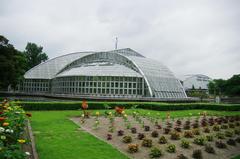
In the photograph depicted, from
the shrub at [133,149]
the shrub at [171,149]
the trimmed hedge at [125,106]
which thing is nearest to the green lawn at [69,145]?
the shrub at [133,149]

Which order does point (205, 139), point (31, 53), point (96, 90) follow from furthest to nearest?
point (31, 53)
point (96, 90)
point (205, 139)

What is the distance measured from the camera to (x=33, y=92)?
7112 cm

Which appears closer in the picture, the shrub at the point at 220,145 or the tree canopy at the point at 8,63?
the shrub at the point at 220,145

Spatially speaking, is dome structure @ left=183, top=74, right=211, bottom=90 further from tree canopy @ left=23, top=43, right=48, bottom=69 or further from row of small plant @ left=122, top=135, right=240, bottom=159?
row of small plant @ left=122, top=135, right=240, bottom=159

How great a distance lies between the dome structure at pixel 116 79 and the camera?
54125 mm

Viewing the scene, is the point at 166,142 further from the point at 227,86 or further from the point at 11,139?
the point at 227,86

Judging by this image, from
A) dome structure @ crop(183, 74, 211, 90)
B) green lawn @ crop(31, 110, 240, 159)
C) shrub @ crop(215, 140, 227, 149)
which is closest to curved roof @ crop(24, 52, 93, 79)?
dome structure @ crop(183, 74, 211, 90)

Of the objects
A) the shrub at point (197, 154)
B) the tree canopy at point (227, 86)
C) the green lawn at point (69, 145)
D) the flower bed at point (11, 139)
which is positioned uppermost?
the tree canopy at point (227, 86)

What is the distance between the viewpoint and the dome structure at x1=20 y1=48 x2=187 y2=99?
5412cm

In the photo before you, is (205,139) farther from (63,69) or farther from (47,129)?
(63,69)

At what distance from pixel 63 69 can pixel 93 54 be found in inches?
370

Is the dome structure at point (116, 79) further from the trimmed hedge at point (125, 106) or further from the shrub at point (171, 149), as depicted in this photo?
the shrub at point (171, 149)

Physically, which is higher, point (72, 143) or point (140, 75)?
point (140, 75)

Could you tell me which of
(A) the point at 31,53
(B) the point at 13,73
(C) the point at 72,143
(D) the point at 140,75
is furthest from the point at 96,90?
(A) the point at 31,53
